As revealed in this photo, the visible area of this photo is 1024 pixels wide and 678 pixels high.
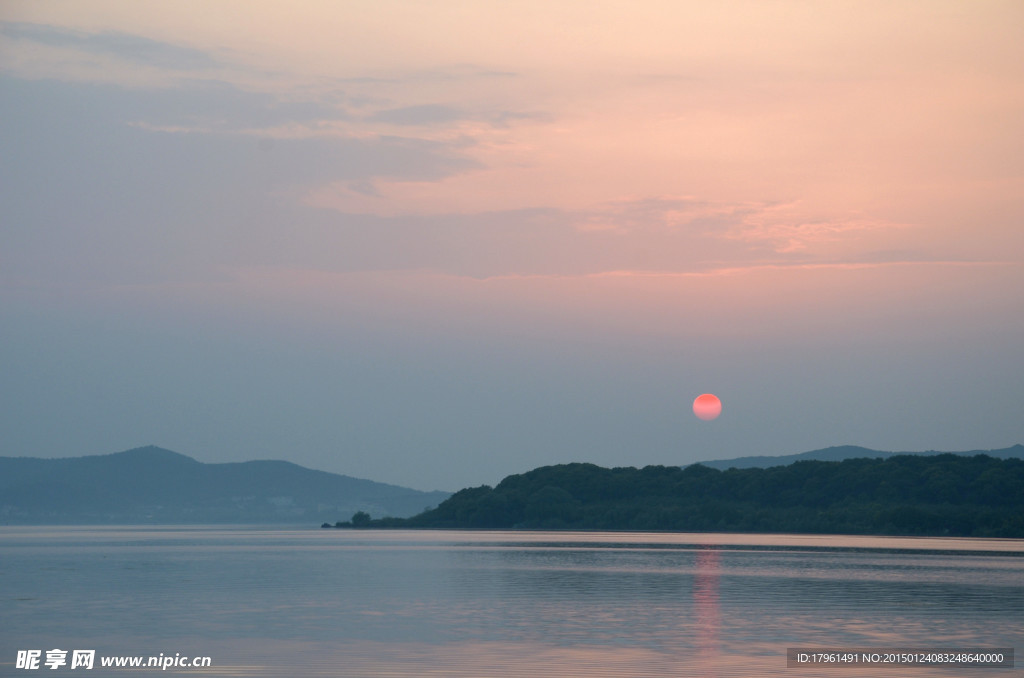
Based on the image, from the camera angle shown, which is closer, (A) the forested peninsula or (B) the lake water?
(B) the lake water

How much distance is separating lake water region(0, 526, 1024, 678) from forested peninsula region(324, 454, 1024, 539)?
6975 cm

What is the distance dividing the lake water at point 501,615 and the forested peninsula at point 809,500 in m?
69.8

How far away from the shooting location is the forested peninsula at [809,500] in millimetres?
142750

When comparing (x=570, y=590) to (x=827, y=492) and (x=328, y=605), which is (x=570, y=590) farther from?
(x=827, y=492)

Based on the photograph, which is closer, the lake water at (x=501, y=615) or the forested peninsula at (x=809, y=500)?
the lake water at (x=501, y=615)

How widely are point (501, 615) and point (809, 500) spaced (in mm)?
126895

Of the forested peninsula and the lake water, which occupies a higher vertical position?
the forested peninsula

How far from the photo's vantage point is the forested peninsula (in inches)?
5620

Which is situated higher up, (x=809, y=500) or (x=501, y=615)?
(x=809, y=500)

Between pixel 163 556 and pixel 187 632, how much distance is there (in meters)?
57.2

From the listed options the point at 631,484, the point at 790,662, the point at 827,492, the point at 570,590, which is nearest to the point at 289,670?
the point at 790,662

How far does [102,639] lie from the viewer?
112 feet

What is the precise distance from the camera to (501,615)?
41500 mm

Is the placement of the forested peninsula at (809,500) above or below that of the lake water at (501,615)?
above
